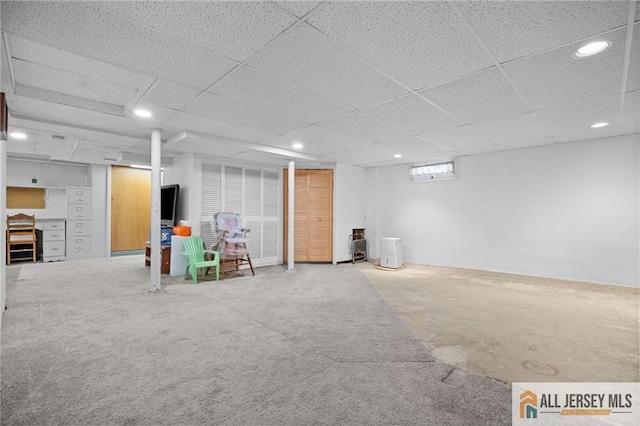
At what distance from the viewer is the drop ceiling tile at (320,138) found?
4.42 meters

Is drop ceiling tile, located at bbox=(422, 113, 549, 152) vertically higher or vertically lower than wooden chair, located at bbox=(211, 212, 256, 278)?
higher

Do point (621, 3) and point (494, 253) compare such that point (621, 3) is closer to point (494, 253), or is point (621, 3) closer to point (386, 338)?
point (386, 338)

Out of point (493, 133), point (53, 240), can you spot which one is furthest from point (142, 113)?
point (53, 240)

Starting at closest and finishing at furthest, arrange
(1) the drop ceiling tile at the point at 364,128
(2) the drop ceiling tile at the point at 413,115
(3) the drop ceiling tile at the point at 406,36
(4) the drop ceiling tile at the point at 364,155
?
(3) the drop ceiling tile at the point at 406,36, (2) the drop ceiling tile at the point at 413,115, (1) the drop ceiling tile at the point at 364,128, (4) the drop ceiling tile at the point at 364,155

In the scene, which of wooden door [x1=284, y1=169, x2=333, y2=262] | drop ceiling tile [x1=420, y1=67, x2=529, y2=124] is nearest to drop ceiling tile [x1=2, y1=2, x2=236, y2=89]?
drop ceiling tile [x1=420, y1=67, x2=529, y2=124]

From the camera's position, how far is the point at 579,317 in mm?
3340

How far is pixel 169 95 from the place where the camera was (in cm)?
311

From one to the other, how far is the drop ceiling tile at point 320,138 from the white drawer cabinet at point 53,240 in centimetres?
569

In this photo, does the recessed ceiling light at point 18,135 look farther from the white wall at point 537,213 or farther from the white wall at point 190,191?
the white wall at point 537,213

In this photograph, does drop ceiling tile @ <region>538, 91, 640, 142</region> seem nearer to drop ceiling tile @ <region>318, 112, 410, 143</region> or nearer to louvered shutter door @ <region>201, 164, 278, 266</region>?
drop ceiling tile @ <region>318, 112, 410, 143</region>

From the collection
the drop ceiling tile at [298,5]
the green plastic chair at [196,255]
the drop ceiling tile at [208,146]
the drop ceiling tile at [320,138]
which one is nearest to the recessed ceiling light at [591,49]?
the drop ceiling tile at [298,5]

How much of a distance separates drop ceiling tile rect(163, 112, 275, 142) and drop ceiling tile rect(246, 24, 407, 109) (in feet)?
5.50

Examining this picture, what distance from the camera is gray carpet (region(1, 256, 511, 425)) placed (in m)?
1.69

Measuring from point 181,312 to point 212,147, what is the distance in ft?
9.69
